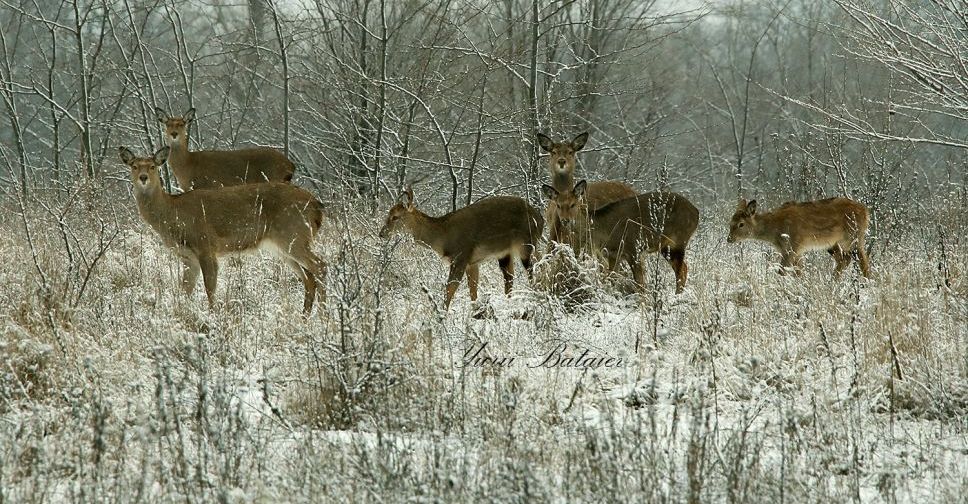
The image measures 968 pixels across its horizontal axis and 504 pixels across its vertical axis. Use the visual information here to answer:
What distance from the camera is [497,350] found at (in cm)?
647

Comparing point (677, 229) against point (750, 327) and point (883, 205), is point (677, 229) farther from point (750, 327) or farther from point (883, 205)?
point (883, 205)

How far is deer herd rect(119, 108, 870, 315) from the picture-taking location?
29.7 feet

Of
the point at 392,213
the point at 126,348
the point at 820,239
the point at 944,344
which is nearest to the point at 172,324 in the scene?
the point at 126,348

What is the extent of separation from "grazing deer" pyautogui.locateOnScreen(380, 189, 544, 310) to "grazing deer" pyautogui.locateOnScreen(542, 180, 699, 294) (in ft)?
1.23

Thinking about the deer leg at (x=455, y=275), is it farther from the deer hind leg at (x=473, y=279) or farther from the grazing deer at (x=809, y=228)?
the grazing deer at (x=809, y=228)

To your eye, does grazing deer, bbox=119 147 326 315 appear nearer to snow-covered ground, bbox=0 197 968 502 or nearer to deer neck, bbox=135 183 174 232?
deer neck, bbox=135 183 174 232

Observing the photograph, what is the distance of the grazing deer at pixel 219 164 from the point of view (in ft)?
38.2

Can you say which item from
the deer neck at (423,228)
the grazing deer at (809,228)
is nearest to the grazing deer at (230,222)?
the deer neck at (423,228)

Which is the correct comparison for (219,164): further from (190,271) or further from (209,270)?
(209,270)

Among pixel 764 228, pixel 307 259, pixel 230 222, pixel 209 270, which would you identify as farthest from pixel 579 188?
pixel 209 270

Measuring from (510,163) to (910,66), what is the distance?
31.7ft

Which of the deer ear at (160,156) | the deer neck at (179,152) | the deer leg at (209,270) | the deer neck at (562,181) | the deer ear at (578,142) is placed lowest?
the deer leg at (209,270)

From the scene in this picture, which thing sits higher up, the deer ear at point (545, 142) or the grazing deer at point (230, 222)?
the deer ear at point (545, 142)

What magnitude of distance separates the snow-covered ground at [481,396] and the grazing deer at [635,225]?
1.26m
